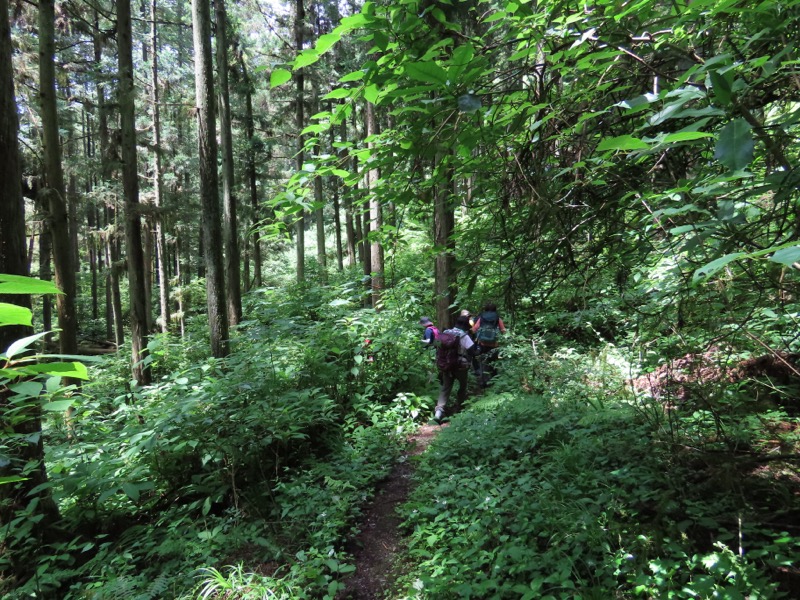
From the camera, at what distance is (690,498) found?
3.23m

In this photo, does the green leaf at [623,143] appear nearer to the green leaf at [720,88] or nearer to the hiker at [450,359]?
the green leaf at [720,88]

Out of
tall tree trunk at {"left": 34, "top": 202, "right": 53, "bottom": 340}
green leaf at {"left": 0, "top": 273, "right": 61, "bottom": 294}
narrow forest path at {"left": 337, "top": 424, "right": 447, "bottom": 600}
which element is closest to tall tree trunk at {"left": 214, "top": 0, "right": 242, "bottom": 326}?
tall tree trunk at {"left": 34, "top": 202, "right": 53, "bottom": 340}

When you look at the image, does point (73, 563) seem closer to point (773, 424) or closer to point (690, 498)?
point (690, 498)

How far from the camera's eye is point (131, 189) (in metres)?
9.90


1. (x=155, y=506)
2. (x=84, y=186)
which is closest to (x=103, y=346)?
(x=84, y=186)

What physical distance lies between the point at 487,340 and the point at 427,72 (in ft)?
25.5

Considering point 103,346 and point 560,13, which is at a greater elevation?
point 560,13

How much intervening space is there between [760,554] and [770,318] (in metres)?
1.90

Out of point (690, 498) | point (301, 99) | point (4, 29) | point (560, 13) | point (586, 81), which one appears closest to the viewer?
point (560, 13)

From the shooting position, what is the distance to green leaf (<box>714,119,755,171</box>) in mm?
888

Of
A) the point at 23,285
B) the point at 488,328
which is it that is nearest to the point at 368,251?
the point at 488,328

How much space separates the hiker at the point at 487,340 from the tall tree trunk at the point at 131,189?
7422 millimetres

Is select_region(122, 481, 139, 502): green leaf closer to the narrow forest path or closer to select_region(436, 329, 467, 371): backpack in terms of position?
the narrow forest path

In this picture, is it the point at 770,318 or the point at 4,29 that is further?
the point at 4,29
